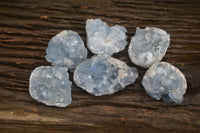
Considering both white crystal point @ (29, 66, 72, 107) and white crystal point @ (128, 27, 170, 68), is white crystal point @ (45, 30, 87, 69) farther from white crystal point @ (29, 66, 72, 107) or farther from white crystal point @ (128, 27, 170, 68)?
white crystal point @ (128, 27, 170, 68)

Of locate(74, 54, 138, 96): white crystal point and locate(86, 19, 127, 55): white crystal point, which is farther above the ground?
locate(86, 19, 127, 55): white crystal point

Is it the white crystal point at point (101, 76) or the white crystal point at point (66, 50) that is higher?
the white crystal point at point (66, 50)

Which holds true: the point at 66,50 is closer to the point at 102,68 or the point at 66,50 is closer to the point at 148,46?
the point at 102,68

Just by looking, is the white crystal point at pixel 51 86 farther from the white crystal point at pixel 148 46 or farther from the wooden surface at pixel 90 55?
the white crystal point at pixel 148 46

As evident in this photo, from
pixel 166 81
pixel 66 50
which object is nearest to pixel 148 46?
pixel 166 81

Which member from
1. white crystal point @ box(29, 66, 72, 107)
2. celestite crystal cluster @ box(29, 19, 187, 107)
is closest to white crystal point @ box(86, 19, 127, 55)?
celestite crystal cluster @ box(29, 19, 187, 107)

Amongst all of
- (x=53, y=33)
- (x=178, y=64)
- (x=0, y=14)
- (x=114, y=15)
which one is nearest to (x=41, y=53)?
(x=53, y=33)

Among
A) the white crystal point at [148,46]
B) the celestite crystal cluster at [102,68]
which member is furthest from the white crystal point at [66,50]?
the white crystal point at [148,46]
